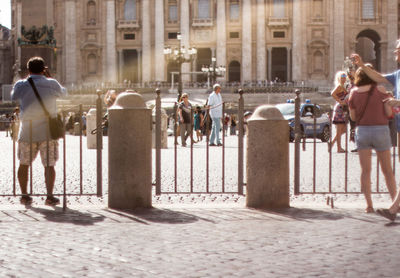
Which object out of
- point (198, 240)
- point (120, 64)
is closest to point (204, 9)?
point (120, 64)

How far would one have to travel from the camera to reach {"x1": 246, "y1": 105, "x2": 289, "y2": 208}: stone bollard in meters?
6.50

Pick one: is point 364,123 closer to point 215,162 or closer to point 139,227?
point 139,227

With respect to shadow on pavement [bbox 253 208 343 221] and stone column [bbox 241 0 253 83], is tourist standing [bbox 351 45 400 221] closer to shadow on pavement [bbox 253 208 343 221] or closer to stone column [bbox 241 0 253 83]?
shadow on pavement [bbox 253 208 343 221]

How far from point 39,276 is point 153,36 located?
→ 52.0m

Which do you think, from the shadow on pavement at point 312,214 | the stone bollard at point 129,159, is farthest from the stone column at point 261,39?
the shadow on pavement at point 312,214

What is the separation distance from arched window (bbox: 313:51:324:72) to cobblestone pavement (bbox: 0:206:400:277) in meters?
47.4

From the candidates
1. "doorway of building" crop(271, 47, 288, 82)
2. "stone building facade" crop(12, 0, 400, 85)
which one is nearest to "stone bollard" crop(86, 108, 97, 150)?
"stone building facade" crop(12, 0, 400, 85)

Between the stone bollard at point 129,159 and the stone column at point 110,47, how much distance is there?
4909 centimetres

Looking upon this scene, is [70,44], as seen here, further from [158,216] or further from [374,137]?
[374,137]

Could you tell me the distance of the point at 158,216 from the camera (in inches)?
239

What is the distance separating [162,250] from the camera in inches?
182

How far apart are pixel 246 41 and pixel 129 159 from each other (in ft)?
157

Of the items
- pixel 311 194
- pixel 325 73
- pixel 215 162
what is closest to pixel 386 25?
pixel 325 73

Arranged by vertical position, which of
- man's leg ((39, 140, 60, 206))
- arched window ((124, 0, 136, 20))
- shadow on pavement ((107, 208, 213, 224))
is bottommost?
shadow on pavement ((107, 208, 213, 224))
